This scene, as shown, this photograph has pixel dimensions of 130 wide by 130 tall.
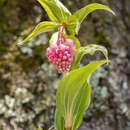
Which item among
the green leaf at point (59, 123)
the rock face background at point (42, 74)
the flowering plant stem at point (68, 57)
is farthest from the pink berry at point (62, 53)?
the rock face background at point (42, 74)

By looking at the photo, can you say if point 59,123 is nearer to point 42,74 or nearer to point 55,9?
point 55,9

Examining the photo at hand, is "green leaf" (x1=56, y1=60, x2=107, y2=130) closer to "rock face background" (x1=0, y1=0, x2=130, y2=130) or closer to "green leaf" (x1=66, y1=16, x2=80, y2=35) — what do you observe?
"green leaf" (x1=66, y1=16, x2=80, y2=35)

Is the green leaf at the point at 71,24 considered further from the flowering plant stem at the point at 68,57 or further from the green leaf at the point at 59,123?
the green leaf at the point at 59,123

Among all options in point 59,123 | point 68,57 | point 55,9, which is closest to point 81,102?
point 59,123

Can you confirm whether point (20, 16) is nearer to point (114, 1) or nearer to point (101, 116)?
point (114, 1)

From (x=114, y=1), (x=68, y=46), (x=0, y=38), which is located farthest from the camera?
(x=114, y=1)

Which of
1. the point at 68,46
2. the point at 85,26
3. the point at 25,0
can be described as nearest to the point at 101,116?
the point at 85,26
